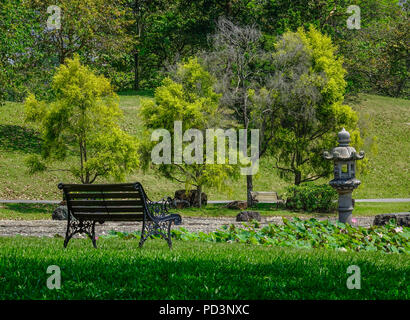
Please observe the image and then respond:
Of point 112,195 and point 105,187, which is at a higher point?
point 105,187

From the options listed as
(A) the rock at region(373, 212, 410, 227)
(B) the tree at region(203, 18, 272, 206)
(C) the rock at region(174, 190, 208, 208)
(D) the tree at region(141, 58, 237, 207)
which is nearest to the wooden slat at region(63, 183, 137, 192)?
(A) the rock at region(373, 212, 410, 227)

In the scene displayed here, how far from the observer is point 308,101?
78.2ft

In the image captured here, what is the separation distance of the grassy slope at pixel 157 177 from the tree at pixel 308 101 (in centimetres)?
293

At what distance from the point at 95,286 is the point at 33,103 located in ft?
61.5

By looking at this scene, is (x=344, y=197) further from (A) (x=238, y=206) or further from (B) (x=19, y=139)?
(B) (x=19, y=139)

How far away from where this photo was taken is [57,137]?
21734 millimetres

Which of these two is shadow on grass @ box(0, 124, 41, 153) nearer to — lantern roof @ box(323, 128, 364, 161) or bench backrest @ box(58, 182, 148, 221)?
lantern roof @ box(323, 128, 364, 161)

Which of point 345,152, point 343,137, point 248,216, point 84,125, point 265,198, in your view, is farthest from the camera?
point 265,198

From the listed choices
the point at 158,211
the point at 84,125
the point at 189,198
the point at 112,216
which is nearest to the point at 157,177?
the point at 189,198

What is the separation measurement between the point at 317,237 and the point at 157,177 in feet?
60.6

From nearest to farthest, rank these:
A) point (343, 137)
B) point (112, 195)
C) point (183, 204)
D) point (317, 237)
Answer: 1. point (112, 195)
2. point (317, 237)
3. point (343, 137)
4. point (183, 204)

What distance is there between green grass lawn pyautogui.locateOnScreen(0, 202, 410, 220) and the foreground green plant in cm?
910
